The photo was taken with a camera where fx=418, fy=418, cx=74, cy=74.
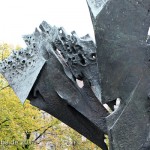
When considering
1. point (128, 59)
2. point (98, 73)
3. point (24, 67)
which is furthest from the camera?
point (24, 67)

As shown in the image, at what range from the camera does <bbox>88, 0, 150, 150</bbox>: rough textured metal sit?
4352mm

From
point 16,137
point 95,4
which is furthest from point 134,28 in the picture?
point 16,137

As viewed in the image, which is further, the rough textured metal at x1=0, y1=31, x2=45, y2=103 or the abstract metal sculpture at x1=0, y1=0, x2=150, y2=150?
the rough textured metal at x1=0, y1=31, x2=45, y2=103

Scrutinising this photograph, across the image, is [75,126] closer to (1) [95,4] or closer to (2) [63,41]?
(2) [63,41]

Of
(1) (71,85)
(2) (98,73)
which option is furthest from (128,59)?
(1) (71,85)

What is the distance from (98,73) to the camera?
208 inches

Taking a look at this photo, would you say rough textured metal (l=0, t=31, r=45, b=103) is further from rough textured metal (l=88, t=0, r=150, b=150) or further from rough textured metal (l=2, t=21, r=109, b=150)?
rough textured metal (l=88, t=0, r=150, b=150)

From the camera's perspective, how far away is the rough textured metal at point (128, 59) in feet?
14.3

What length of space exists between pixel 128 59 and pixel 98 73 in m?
0.96

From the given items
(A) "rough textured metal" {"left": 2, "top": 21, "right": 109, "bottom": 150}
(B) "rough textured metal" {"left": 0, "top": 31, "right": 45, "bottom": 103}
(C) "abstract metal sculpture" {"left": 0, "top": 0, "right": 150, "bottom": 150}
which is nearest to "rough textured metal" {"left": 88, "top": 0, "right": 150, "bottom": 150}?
(C) "abstract metal sculpture" {"left": 0, "top": 0, "right": 150, "bottom": 150}

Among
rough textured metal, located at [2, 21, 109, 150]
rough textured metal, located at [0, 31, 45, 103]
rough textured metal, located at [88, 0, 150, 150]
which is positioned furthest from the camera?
rough textured metal, located at [0, 31, 45, 103]

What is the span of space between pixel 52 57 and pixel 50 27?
0.48 metres

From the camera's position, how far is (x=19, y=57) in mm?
5809

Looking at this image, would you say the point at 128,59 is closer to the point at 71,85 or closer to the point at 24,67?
the point at 71,85
